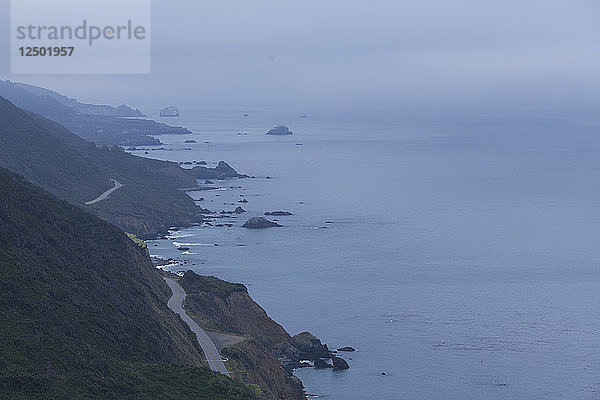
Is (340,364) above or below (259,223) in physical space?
below

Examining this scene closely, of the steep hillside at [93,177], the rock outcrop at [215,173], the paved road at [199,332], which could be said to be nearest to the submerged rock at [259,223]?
the steep hillside at [93,177]

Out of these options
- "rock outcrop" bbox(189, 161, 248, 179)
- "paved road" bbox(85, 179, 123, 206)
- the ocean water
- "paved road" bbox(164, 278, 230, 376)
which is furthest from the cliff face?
"rock outcrop" bbox(189, 161, 248, 179)

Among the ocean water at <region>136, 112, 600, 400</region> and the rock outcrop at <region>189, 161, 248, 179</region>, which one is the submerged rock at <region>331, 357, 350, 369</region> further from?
the rock outcrop at <region>189, 161, 248, 179</region>

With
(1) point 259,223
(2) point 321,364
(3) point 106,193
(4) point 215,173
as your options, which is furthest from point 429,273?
(4) point 215,173

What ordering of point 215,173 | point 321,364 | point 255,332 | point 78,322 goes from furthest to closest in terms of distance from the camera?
point 215,173
point 255,332
point 321,364
point 78,322

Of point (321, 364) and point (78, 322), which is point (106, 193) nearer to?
point (321, 364)

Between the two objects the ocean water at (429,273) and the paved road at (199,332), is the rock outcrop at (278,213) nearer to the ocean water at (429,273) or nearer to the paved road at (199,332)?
the ocean water at (429,273)

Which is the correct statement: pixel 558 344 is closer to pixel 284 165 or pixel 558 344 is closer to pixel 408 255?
pixel 408 255
